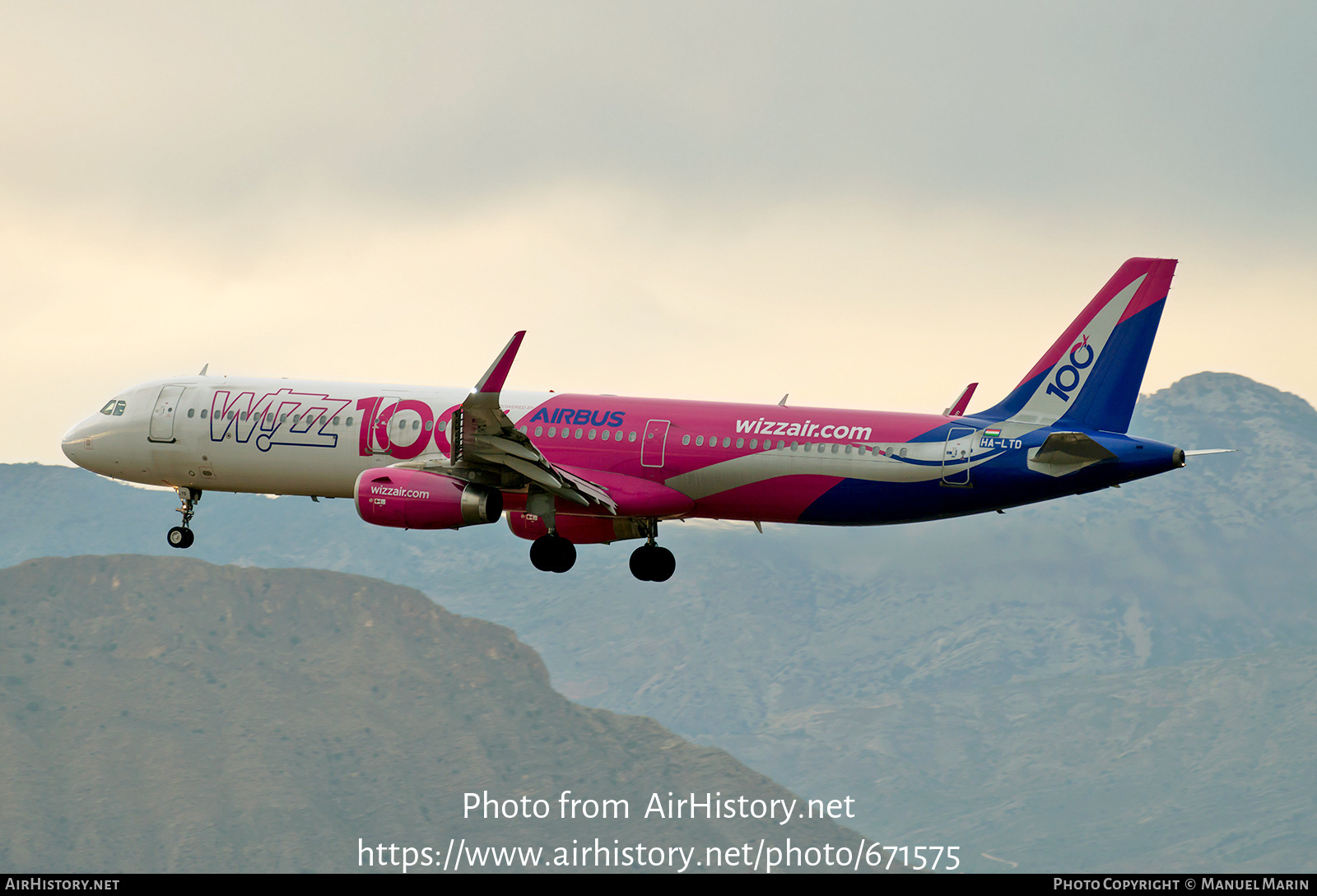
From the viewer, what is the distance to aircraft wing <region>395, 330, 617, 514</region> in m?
46.6

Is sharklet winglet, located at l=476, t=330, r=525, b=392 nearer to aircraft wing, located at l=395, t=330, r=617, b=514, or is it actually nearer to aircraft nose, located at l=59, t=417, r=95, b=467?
aircraft wing, located at l=395, t=330, r=617, b=514

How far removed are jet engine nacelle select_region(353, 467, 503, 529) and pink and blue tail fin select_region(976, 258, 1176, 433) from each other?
1580 cm

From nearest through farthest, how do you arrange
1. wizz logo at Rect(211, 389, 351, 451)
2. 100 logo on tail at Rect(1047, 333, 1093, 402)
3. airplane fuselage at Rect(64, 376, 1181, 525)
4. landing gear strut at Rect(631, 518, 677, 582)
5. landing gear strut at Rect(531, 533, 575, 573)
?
airplane fuselage at Rect(64, 376, 1181, 525) → 100 logo on tail at Rect(1047, 333, 1093, 402) → landing gear strut at Rect(531, 533, 575, 573) → wizz logo at Rect(211, 389, 351, 451) → landing gear strut at Rect(631, 518, 677, 582)

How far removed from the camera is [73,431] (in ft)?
191

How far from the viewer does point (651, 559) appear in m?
54.6

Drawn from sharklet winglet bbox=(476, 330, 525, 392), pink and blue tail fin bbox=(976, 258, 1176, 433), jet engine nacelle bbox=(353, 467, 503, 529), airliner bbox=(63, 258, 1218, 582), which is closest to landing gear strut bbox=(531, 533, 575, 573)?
airliner bbox=(63, 258, 1218, 582)

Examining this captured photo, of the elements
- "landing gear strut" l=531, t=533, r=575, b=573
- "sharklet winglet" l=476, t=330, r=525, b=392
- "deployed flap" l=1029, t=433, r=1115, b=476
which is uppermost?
"sharklet winglet" l=476, t=330, r=525, b=392

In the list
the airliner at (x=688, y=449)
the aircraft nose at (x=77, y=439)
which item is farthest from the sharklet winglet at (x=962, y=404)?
the aircraft nose at (x=77, y=439)

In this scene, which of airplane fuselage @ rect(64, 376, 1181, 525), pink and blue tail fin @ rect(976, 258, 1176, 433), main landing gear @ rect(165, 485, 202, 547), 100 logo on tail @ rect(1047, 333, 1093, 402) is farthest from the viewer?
main landing gear @ rect(165, 485, 202, 547)

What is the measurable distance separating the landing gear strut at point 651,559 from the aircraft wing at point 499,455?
4.35 meters

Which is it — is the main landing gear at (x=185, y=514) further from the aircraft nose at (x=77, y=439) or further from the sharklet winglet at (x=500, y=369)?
the sharklet winglet at (x=500, y=369)
